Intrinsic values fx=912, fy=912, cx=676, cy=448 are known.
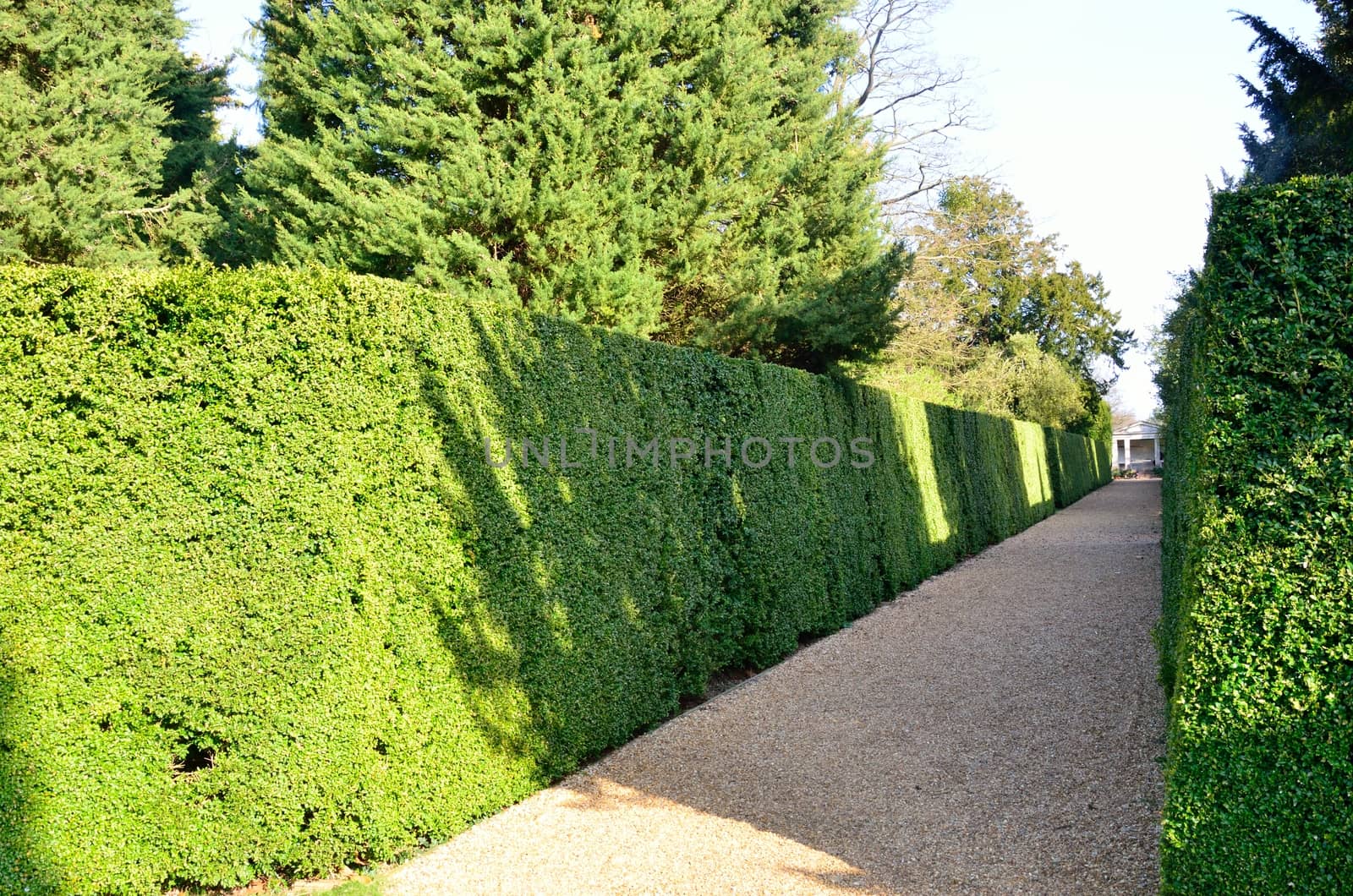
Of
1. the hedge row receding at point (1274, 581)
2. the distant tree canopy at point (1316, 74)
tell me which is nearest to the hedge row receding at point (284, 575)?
the hedge row receding at point (1274, 581)

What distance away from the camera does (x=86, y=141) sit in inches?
606

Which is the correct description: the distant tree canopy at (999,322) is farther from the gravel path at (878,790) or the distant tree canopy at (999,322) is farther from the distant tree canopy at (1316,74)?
the gravel path at (878,790)

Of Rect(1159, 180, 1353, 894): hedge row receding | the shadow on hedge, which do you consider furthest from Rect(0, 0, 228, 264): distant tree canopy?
Rect(1159, 180, 1353, 894): hedge row receding

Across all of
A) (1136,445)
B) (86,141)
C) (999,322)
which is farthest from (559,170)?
(1136,445)

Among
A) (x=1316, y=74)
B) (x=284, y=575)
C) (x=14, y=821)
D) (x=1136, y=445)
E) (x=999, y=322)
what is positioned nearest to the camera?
(x=14, y=821)

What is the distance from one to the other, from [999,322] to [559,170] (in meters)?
37.4

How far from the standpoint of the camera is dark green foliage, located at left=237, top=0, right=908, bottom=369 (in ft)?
42.1

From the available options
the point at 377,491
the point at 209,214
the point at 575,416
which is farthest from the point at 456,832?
the point at 209,214

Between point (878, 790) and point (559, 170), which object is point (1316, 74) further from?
point (878, 790)

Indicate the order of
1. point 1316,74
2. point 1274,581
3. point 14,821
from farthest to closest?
point 1316,74 → point 14,821 → point 1274,581

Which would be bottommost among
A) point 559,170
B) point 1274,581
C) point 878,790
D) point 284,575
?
point 878,790

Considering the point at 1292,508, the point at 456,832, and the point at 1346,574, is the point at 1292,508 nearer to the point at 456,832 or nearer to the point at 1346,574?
the point at 1346,574

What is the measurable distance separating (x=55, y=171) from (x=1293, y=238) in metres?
17.6

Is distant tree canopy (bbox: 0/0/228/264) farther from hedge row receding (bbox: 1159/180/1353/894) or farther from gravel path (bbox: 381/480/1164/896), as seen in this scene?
hedge row receding (bbox: 1159/180/1353/894)
